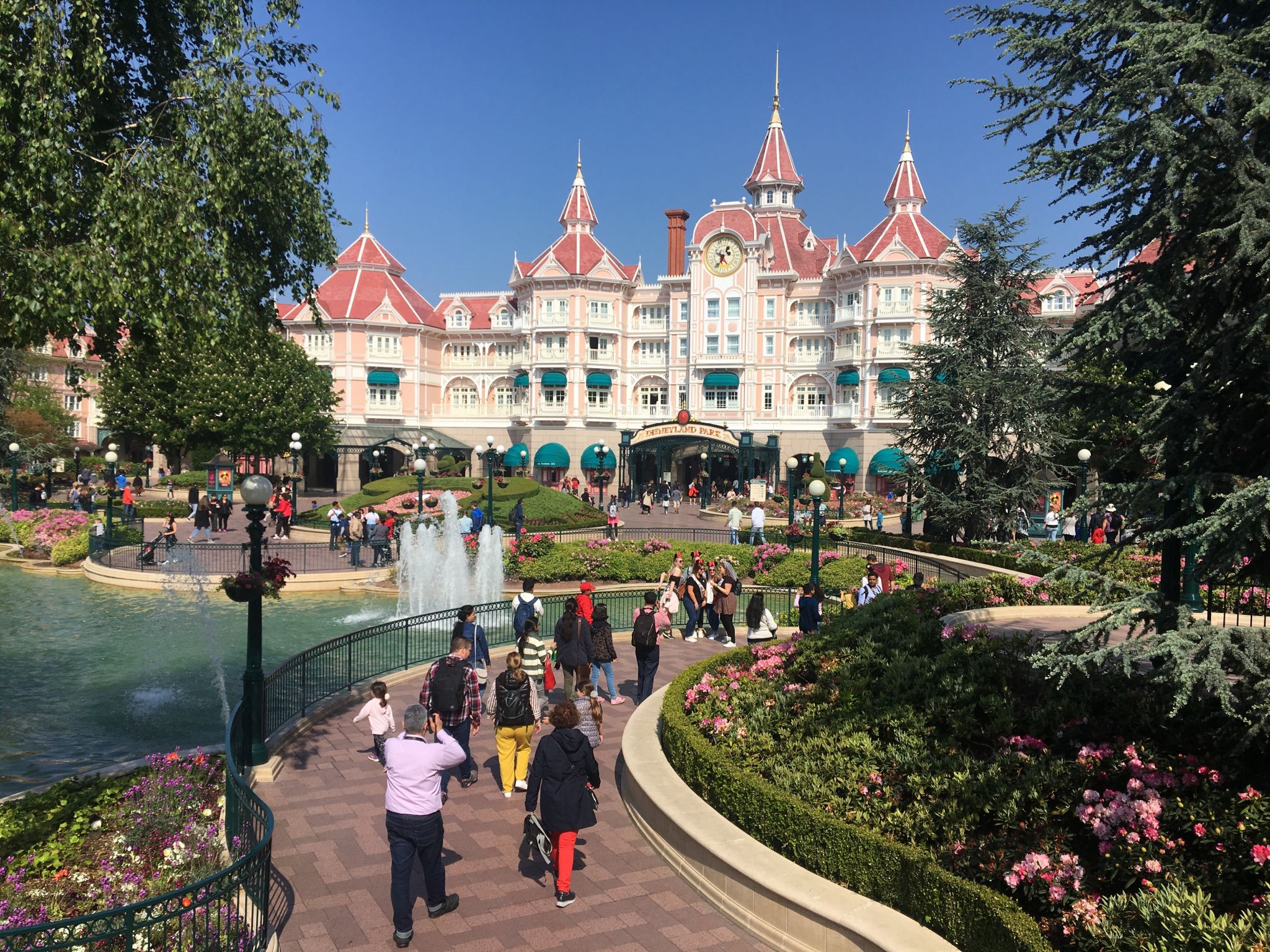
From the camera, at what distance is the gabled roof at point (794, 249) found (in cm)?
5600

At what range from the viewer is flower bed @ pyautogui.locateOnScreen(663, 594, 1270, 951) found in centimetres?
566

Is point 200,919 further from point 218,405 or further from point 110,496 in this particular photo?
point 218,405

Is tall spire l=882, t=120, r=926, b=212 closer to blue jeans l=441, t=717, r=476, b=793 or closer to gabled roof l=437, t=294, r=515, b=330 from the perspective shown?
gabled roof l=437, t=294, r=515, b=330

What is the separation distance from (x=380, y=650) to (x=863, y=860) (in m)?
10.2

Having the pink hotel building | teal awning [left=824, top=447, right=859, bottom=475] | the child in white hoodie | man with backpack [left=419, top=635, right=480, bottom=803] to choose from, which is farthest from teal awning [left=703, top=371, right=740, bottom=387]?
man with backpack [left=419, top=635, right=480, bottom=803]

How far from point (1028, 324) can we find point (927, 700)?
2177 cm

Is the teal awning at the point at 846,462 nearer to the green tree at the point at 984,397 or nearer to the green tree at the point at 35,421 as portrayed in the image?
the green tree at the point at 984,397

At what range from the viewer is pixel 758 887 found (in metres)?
6.88

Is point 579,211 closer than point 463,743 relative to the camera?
No

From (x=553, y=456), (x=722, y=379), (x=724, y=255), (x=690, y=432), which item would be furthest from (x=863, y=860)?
(x=724, y=255)

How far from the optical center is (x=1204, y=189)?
20.2 feet

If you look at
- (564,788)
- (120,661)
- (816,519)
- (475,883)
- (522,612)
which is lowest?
(475,883)

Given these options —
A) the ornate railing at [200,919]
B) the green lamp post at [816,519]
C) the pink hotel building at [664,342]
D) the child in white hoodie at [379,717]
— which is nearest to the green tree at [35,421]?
the pink hotel building at [664,342]

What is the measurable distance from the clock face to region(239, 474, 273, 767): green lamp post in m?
47.6
